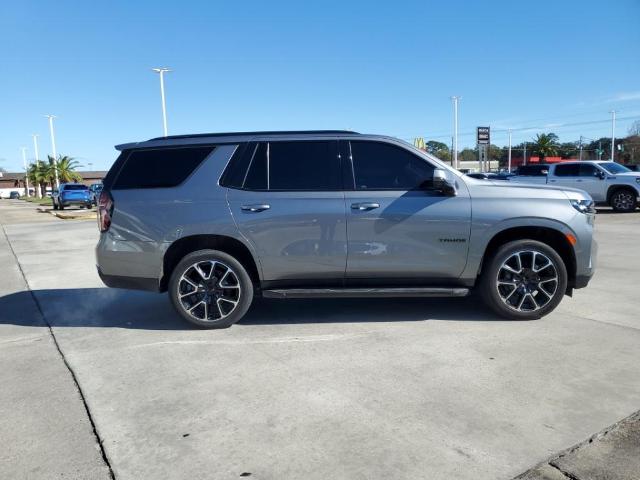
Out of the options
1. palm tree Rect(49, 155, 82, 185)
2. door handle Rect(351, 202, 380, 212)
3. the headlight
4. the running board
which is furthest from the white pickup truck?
palm tree Rect(49, 155, 82, 185)

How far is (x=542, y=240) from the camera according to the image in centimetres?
529

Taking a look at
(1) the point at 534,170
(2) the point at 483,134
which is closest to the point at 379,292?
(1) the point at 534,170

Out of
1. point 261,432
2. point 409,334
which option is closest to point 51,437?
point 261,432

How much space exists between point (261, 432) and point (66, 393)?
1611 millimetres

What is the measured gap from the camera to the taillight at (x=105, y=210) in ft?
16.8

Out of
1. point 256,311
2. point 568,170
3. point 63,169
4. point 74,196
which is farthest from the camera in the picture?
point 63,169

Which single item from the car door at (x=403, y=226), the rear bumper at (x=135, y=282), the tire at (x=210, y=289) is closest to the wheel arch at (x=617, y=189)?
the car door at (x=403, y=226)

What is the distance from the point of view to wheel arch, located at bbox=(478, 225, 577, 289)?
16.8 ft

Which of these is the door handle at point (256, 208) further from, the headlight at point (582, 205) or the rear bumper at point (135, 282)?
the headlight at point (582, 205)

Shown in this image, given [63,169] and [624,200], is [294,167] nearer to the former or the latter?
[624,200]

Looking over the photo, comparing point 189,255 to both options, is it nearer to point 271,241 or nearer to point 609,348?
point 271,241

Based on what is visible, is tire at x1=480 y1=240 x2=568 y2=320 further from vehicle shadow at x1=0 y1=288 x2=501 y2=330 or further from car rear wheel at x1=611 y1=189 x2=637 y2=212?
car rear wheel at x1=611 y1=189 x2=637 y2=212

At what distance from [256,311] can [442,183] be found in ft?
8.21

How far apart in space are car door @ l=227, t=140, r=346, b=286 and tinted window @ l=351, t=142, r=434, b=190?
23 cm
